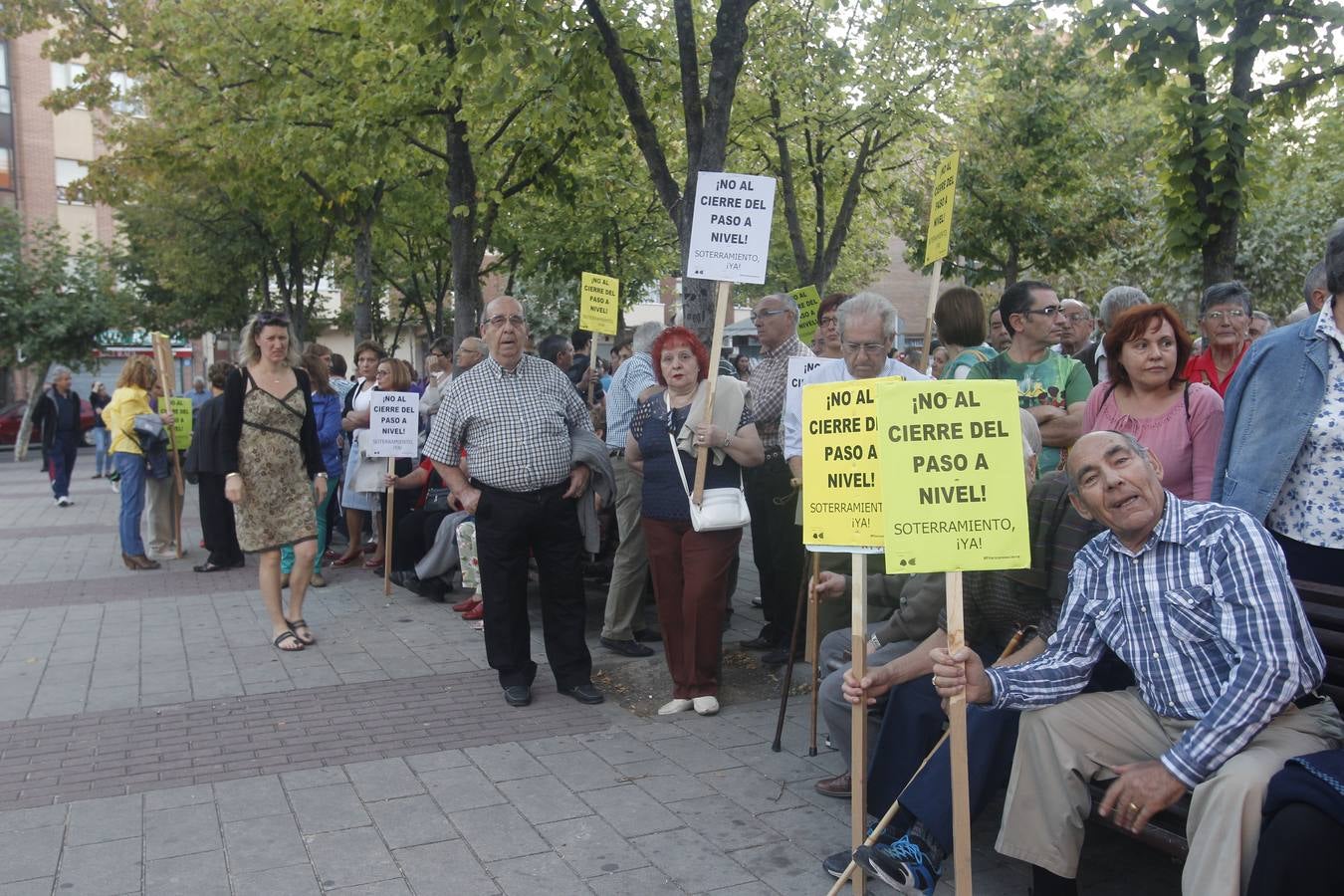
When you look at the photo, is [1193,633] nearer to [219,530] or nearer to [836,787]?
[836,787]

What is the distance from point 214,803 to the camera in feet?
15.7

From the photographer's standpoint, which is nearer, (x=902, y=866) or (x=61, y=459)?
(x=902, y=866)

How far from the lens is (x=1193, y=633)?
11.0 ft

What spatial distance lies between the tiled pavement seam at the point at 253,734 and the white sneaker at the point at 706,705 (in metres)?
0.50

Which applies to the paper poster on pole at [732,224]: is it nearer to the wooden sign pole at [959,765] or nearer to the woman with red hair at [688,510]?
the woman with red hair at [688,510]

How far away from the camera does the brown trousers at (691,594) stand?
5953 mm

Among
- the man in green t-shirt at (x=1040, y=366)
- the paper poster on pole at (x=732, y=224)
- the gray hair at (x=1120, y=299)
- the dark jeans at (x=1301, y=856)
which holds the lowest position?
the dark jeans at (x=1301, y=856)

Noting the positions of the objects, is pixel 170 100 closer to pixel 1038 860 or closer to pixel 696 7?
pixel 696 7

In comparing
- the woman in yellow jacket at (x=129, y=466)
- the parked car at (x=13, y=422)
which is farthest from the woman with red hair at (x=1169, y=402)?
the parked car at (x=13, y=422)

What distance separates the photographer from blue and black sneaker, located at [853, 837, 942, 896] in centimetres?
363

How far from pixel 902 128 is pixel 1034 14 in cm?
376

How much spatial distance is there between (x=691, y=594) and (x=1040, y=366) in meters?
2.08

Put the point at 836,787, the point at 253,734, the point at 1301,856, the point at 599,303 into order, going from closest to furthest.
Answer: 1. the point at 1301,856
2. the point at 836,787
3. the point at 253,734
4. the point at 599,303

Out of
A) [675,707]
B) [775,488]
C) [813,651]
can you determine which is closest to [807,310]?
[775,488]
